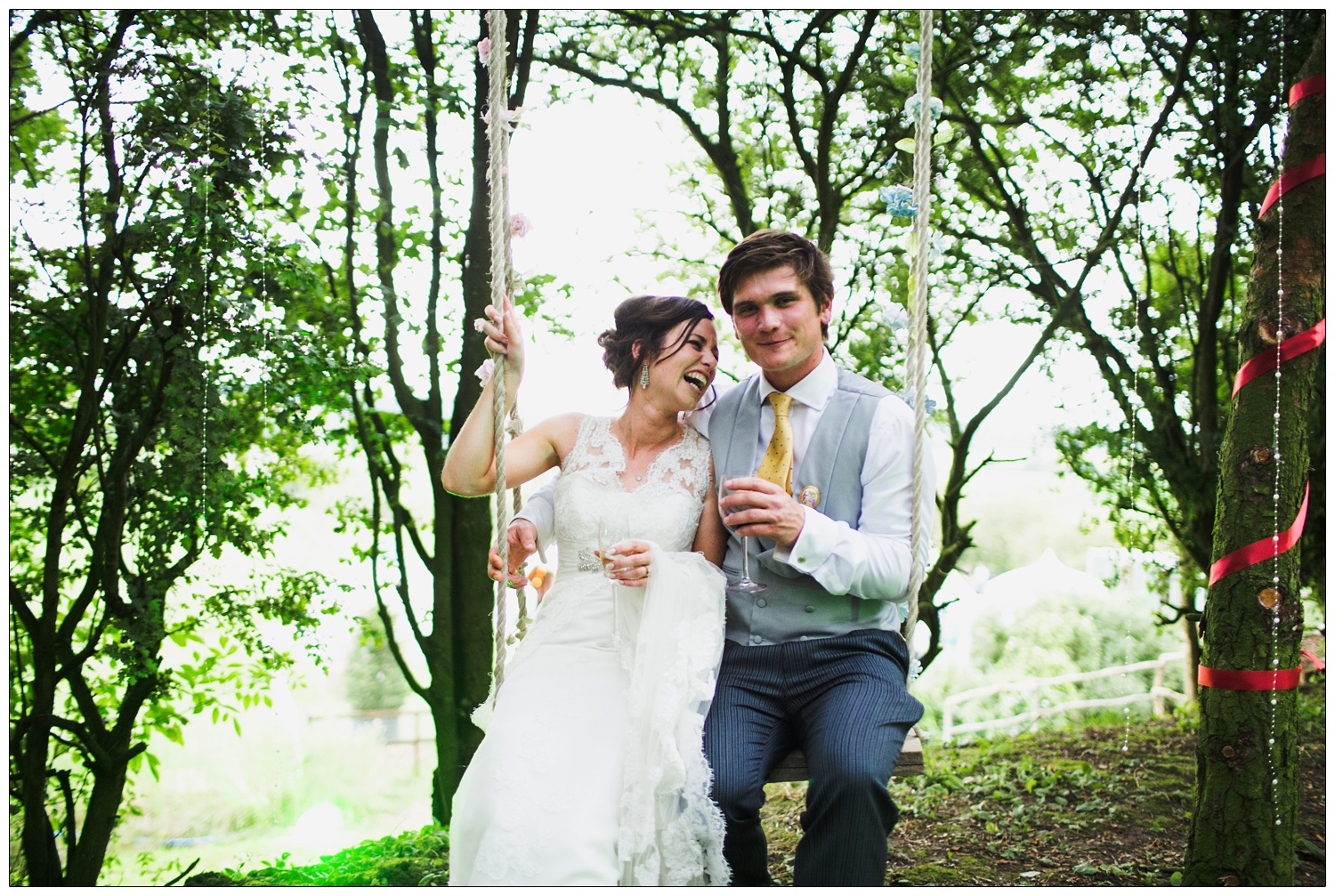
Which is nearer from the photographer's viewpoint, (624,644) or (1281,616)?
(624,644)

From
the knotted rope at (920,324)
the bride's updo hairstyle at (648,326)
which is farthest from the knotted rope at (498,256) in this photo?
the knotted rope at (920,324)

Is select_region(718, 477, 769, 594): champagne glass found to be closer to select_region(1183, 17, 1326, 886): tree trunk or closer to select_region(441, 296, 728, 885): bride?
select_region(441, 296, 728, 885): bride

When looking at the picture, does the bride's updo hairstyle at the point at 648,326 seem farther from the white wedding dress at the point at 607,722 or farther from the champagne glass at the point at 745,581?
the champagne glass at the point at 745,581

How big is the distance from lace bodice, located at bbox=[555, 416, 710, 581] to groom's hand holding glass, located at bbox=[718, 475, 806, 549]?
0.27 metres

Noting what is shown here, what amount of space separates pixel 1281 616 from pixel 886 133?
8.96 feet

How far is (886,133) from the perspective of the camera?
13.8ft

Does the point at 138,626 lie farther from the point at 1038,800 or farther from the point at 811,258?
the point at 1038,800

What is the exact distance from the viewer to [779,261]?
1962 mm

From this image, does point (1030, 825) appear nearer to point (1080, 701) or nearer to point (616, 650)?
point (616, 650)

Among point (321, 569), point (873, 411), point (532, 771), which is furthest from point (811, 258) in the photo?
point (321, 569)

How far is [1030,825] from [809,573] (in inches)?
101

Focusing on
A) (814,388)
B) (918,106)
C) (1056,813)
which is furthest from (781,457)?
(1056,813)

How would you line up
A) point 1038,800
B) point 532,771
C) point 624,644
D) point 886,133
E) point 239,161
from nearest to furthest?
point 532,771, point 624,644, point 239,161, point 1038,800, point 886,133

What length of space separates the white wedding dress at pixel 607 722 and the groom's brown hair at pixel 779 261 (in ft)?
1.46
